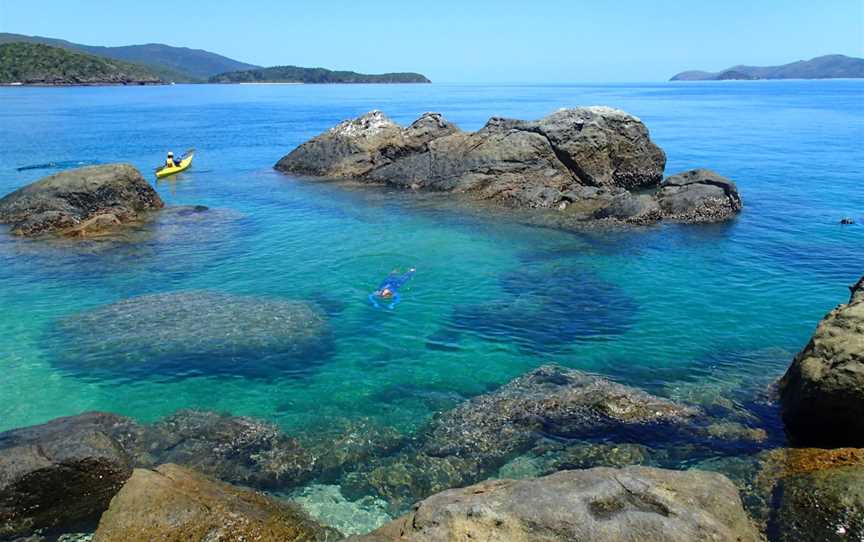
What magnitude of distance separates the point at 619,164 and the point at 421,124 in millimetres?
15387

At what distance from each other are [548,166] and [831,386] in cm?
2956

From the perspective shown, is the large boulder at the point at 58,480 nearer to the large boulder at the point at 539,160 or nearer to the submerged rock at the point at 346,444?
the submerged rock at the point at 346,444

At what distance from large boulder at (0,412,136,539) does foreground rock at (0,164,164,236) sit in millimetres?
22118

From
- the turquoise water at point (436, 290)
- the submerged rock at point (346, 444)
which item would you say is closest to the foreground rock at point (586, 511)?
the submerged rock at point (346, 444)

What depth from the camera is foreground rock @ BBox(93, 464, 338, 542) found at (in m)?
8.45

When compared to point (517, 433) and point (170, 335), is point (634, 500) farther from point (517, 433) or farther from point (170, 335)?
point (170, 335)

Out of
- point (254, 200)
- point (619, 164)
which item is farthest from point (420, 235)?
point (619, 164)

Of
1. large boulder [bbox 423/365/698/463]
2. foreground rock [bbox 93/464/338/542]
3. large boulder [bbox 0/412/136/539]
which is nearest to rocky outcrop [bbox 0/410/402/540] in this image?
large boulder [bbox 0/412/136/539]

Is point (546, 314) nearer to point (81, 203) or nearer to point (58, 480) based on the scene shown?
point (58, 480)

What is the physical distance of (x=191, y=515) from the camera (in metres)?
8.79

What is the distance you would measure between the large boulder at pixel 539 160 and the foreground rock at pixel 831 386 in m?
23.5

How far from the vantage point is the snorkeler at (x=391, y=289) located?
71.1ft

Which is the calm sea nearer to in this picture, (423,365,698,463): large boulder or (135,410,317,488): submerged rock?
(135,410,317,488): submerged rock

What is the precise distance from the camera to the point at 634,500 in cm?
823
